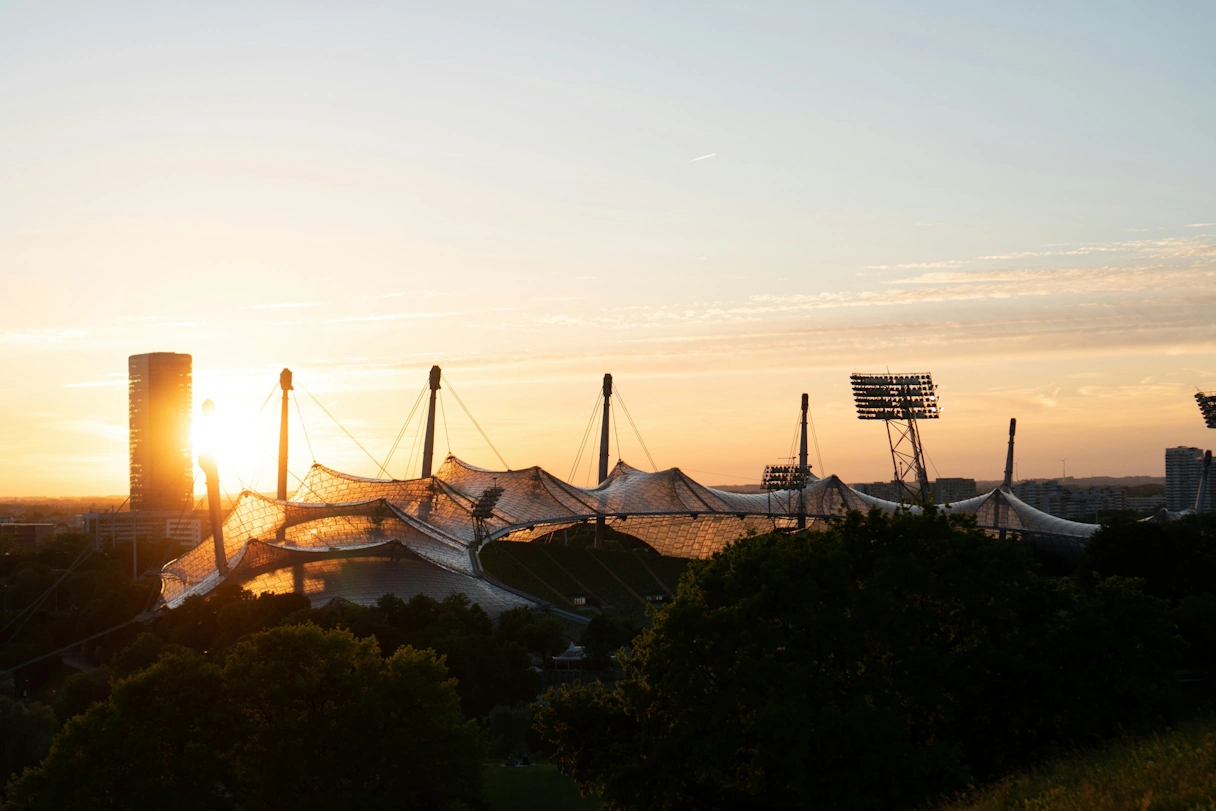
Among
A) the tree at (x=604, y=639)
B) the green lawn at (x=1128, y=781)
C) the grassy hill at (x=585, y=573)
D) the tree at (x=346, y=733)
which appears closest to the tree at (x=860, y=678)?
the green lawn at (x=1128, y=781)

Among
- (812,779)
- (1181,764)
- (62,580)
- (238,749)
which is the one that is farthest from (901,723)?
(62,580)

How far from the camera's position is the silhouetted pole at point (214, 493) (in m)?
71.5

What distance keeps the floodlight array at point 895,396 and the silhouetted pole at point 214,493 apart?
47717 millimetres

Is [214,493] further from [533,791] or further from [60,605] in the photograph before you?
[533,791]

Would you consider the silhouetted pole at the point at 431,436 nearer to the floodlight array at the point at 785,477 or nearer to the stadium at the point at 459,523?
the stadium at the point at 459,523

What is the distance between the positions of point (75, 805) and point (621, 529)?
81.1 metres

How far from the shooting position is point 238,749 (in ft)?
111

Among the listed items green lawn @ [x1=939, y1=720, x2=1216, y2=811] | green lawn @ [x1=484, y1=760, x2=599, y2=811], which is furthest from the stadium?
green lawn @ [x1=939, y1=720, x2=1216, y2=811]

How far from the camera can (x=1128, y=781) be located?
19.2 m

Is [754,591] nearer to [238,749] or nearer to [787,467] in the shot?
[238,749]

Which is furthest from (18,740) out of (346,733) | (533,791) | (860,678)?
(860,678)

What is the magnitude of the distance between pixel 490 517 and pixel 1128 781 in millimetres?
71141

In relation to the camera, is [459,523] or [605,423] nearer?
[459,523]

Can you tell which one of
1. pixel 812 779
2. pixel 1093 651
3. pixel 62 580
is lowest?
pixel 62 580
